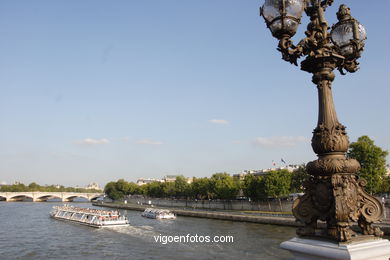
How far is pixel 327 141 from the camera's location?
489 cm

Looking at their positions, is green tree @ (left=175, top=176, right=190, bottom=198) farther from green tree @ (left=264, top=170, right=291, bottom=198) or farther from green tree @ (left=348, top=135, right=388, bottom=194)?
green tree @ (left=348, top=135, right=388, bottom=194)

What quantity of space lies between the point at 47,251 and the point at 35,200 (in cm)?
13405

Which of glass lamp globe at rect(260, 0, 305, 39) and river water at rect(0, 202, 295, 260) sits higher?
glass lamp globe at rect(260, 0, 305, 39)

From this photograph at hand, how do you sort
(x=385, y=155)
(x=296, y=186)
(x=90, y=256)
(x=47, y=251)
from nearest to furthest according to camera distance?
(x=90, y=256) < (x=47, y=251) < (x=385, y=155) < (x=296, y=186)

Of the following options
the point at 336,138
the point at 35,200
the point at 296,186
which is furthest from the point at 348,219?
the point at 35,200

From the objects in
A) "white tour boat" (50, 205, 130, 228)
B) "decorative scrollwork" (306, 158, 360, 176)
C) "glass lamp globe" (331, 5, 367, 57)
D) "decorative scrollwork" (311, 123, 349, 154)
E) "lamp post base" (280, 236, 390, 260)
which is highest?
"glass lamp globe" (331, 5, 367, 57)

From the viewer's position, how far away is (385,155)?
45.8 m

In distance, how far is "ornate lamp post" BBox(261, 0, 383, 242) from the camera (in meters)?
4.62

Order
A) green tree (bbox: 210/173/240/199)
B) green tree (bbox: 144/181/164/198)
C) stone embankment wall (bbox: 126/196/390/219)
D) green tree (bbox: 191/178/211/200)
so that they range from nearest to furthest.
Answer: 1. stone embankment wall (bbox: 126/196/390/219)
2. green tree (bbox: 210/173/240/199)
3. green tree (bbox: 191/178/211/200)
4. green tree (bbox: 144/181/164/198)

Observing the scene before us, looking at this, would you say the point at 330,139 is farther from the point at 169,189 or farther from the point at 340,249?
the point at 169,189

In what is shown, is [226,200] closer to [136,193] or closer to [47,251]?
[47,251]

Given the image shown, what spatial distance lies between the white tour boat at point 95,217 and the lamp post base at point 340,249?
50.5m

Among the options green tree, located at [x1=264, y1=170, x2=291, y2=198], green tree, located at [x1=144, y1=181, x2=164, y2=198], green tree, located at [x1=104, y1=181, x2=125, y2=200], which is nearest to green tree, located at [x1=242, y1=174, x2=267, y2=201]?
green tree, located at [x1=264, y1=170, x2=291, y2=198]

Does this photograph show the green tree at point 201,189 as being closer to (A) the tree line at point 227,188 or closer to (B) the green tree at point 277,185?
(A) the tree line at point 227,188
